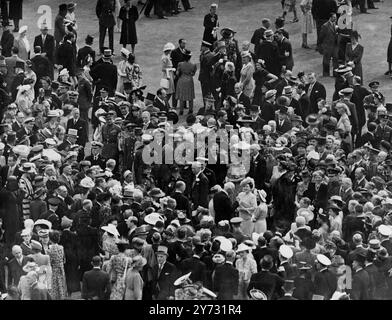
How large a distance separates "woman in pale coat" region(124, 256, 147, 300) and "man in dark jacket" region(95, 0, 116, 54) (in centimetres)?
1418

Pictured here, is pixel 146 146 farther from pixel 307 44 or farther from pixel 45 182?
pixel 307 44

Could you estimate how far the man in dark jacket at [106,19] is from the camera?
39.0 metres

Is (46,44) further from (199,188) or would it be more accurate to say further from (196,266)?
(196,266)

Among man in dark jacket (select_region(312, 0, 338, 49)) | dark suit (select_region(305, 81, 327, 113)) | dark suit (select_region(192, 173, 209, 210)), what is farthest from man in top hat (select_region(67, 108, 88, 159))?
man in dark jacket (select_region(312, 0, 338, 49))

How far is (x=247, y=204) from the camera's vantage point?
28359 mm

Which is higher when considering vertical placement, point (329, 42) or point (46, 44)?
point (329, 42)

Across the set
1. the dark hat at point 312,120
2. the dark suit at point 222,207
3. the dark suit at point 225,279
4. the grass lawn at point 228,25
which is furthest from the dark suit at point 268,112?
the dark suit at point 225,279

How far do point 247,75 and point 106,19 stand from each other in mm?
5870

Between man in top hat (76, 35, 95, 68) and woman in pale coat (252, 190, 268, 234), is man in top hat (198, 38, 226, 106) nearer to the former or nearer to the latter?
man in top hat (76, 35, 95, 68)

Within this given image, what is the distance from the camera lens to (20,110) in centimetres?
3366

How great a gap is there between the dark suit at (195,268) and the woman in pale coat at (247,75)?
382 inches

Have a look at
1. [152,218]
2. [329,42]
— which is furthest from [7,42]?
[152,218]
